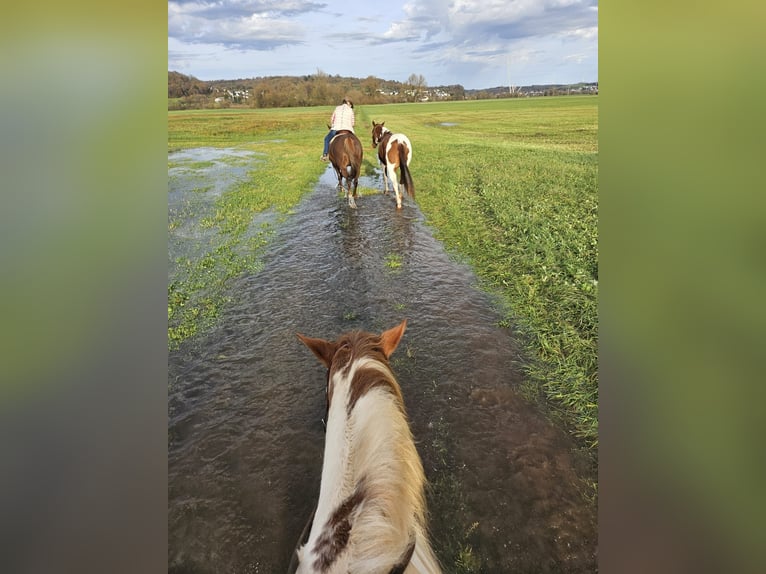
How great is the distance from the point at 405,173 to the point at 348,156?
49.9 inches

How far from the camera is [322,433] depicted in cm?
284

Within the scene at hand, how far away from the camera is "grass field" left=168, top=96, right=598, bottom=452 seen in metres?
3.46

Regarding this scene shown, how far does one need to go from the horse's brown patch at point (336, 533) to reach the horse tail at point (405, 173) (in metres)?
6.33

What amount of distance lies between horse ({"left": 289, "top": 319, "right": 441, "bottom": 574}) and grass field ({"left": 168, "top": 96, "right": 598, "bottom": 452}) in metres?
1.76

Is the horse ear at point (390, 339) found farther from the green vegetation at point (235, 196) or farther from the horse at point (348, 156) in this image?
the horse at point (348, 156)

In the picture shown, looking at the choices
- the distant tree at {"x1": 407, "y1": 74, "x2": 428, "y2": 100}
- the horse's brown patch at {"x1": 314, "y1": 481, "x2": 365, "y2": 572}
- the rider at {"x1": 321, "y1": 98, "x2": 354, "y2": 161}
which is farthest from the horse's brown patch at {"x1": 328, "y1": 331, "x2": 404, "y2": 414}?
the rider at {"x1": 321, "y1": 98, "x2": 354, "y2": 161}

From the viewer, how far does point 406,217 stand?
6703 mm

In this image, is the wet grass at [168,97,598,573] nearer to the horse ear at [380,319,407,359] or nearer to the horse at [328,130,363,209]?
the horse at [328,130,363,209]

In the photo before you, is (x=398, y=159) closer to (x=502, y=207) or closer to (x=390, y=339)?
(x=502, y=207)

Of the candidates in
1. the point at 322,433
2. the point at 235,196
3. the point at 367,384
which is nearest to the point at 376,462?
the point at 367,384

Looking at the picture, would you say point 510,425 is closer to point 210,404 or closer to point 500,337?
point 500,337
